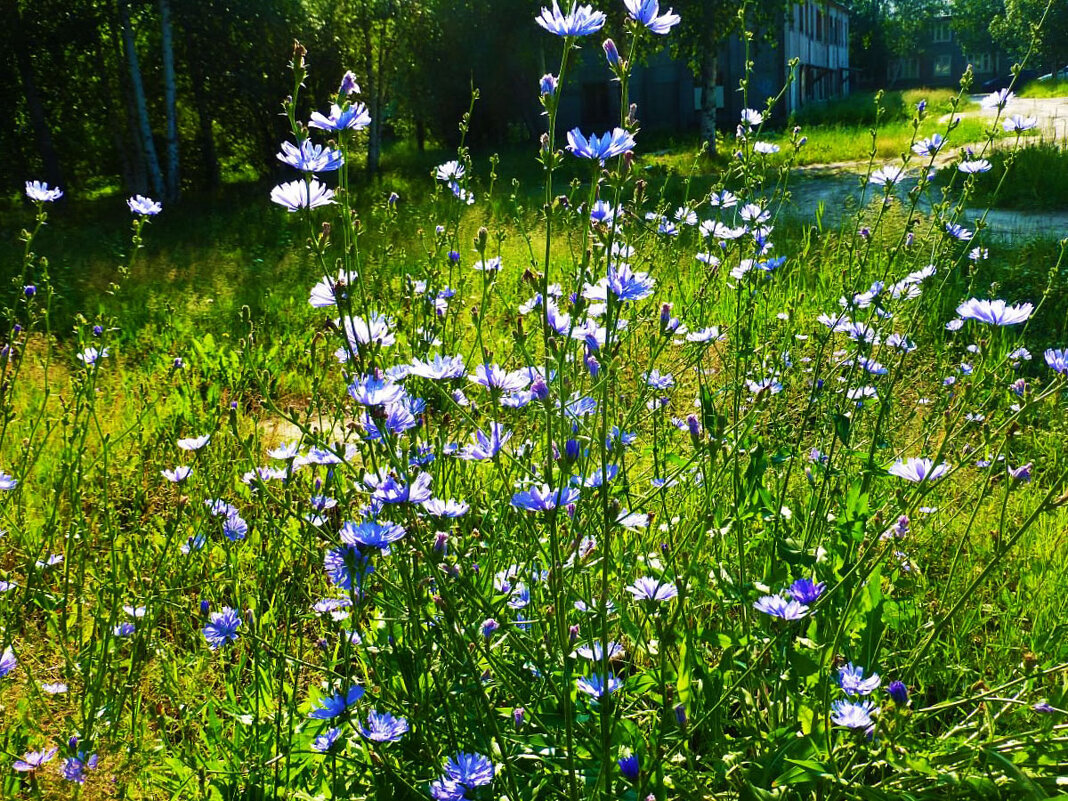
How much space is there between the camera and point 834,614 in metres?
1.67

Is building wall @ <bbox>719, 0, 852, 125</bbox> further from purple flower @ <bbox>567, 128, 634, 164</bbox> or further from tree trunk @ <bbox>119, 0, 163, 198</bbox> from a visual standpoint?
purple flower @ <bbox>567, 128, 634, 164</bbox>

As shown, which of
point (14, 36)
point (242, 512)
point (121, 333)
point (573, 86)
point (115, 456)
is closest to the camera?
point (242, 512)

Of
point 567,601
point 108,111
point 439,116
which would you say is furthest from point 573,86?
point 567,601

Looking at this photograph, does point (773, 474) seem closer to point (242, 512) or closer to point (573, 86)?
point (242, 512)

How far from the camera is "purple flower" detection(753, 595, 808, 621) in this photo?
1324mm

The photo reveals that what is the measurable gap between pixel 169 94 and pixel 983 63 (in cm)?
5846

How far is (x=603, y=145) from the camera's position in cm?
138

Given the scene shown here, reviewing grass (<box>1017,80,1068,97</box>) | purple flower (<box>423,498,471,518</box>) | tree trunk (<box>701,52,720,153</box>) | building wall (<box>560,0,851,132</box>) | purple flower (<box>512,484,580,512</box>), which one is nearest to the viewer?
purple flower (<box>512,484,580,512</box>)

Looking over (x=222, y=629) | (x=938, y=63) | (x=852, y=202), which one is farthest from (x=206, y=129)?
(x=938, y=63)

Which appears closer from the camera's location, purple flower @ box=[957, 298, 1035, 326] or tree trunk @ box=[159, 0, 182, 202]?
purple flower @ box=[957, 298, 1035, 326]

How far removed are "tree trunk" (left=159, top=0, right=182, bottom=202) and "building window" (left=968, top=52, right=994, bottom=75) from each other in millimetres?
53170

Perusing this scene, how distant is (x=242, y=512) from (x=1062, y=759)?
246 centimetres

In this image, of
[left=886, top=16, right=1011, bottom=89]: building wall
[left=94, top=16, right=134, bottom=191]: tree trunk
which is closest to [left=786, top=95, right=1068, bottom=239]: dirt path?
[left=94, top=16, right=134, bottom=191]: tree trunk

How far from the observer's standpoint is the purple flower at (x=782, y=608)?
4.34 ft
